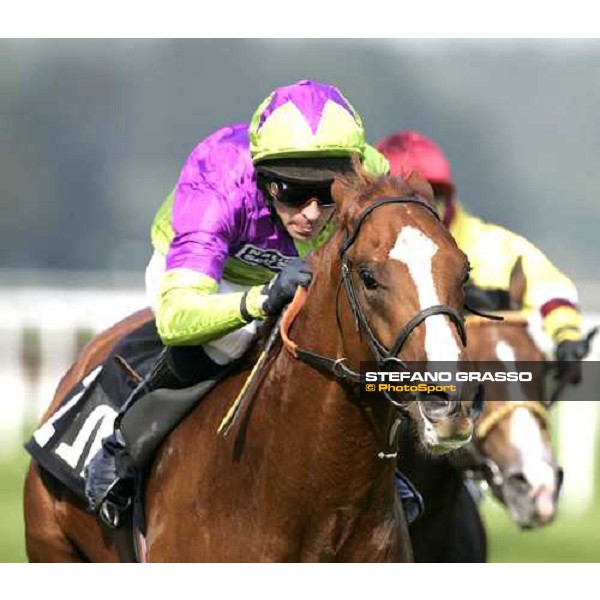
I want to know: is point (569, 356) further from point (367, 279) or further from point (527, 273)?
point (367, 279)

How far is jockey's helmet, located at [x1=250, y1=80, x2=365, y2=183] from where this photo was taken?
14.2 ft

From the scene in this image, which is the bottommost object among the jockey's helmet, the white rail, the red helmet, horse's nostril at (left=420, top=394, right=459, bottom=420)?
horse's nostril at (left=420, top=394, right=459, bottom=420)

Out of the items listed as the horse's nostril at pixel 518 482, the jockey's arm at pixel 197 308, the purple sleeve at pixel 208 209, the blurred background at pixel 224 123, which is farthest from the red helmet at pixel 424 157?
the blurred background at pixel 224 123

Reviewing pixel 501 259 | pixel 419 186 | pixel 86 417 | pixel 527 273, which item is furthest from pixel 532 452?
pixel 419 186

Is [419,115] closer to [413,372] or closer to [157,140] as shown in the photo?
[157,140]

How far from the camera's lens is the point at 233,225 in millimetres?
4488

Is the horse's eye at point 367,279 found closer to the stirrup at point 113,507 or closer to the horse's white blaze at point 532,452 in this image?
the stirrup at point 113,507

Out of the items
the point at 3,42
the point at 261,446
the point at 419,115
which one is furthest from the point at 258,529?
the point at 3,42

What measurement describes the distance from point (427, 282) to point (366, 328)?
0.23 meters

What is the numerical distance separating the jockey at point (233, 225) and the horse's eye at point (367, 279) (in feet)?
1.14

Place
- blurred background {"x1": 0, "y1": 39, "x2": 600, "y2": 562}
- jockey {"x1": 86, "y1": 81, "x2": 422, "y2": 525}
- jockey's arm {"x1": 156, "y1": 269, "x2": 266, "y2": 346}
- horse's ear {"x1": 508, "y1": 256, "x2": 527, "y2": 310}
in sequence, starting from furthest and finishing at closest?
blurred background {"x1": 0, "y1": 39, "x2": 600, "y2": 562} < horse's ear {"x1": 508, "y1": 256, "x2": 527, "y2": 310} < jockey {"x1": 86, "y1": 81, "x2": 422, "y2": 525} < jockey's arm {"x1": 156, "y1": 269, "x2": 266, "y2": 346}

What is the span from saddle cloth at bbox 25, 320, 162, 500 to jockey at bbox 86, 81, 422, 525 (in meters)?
0.24

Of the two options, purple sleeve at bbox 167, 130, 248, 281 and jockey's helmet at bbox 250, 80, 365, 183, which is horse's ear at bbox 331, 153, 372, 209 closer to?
jockey's helmet at bbox 250, 80, 365, 183

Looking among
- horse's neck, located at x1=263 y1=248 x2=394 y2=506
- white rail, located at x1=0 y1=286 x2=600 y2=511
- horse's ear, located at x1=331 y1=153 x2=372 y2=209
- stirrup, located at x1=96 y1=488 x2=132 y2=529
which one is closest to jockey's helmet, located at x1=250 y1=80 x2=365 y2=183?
horse's ear, located at x1=331 y1=153 x2=372 y2=209
